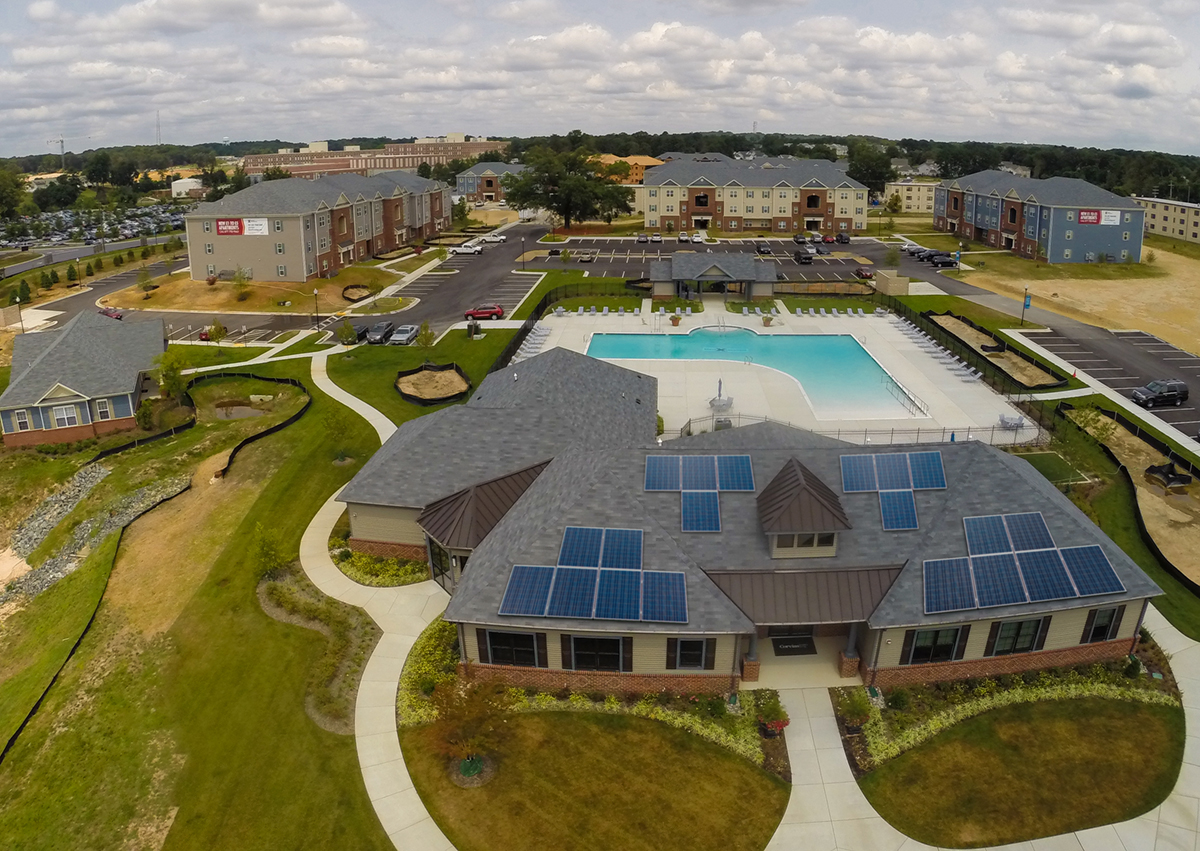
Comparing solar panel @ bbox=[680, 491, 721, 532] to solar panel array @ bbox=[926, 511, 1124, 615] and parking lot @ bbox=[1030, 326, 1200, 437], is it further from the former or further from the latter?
parking lot @ bbox=[1030, 326, 1200, 437]

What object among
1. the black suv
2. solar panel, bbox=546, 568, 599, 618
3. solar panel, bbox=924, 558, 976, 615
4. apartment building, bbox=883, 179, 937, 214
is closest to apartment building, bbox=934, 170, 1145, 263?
apartment building, bbox=883, 179, 937, 214

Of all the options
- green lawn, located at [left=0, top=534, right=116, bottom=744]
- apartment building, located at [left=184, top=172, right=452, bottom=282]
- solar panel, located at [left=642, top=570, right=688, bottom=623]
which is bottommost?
green lawn, located at [left=0, top=534, right=116, bottom=744]

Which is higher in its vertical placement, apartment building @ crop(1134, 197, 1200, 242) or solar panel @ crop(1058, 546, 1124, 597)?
apartment building @ crop(1134, 197, 1200, 242)

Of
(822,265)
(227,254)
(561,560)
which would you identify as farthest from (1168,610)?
(227,254)

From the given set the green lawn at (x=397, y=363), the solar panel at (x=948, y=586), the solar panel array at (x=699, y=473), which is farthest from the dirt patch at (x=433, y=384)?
the solar panel at (x=948, y=586)

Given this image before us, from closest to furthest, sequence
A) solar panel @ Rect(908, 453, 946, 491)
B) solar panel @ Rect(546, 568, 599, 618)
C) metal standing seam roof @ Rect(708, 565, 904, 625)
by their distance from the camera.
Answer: solar panel @ Rect(546, 568, 599, 618) < metal standing seam roof @ Rect(708, 565, 904, 625) < solar panel @ Rect(908, 453, 946, 491)

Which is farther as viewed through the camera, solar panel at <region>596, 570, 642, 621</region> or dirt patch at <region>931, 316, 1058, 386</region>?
dirt patch at <region>931, 316, 1058, 386</region>

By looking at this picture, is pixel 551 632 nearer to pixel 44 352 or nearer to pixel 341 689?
pixel 341 689

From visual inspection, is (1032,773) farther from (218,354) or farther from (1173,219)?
(1173,219)
